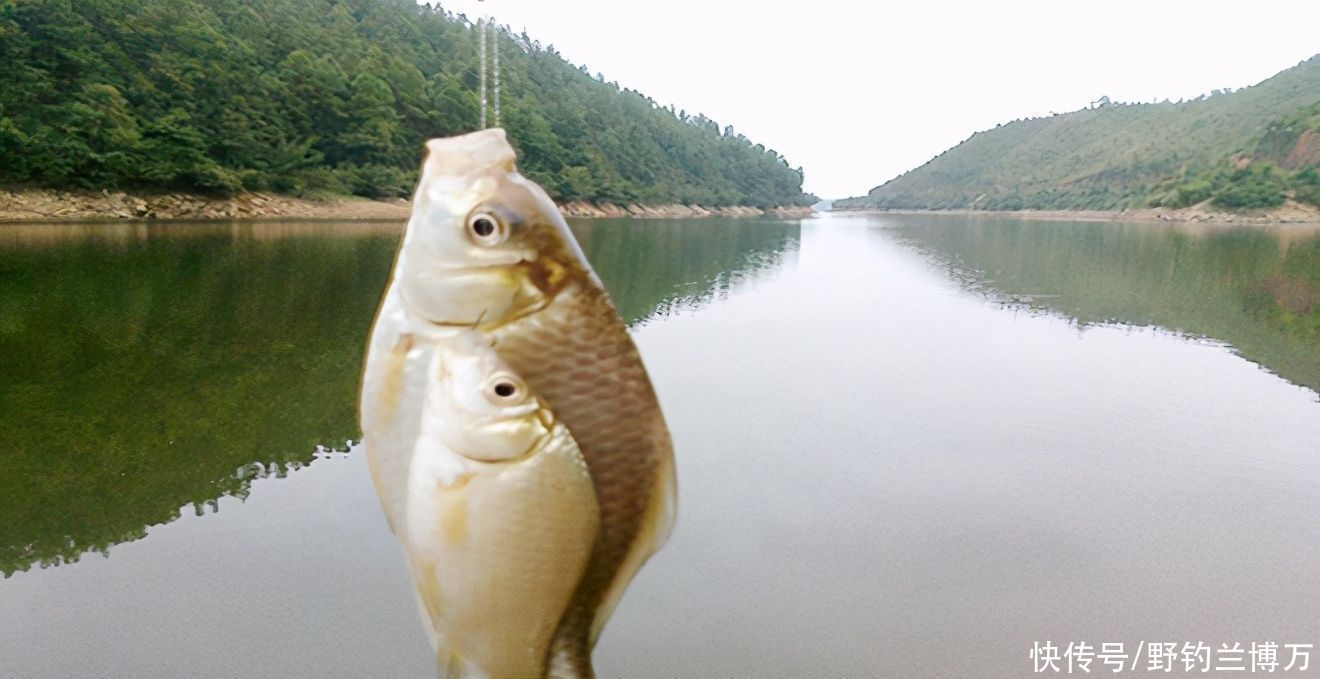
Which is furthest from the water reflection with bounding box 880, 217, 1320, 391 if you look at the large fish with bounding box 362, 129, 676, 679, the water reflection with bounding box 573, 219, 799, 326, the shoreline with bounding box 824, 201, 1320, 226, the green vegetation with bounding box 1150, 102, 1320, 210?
the green vegetation with bounding box 1150, 102, 1320, 210

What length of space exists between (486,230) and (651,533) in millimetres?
527

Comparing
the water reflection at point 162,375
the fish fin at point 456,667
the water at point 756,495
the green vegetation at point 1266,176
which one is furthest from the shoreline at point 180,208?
the green vegetation at point 1266,176

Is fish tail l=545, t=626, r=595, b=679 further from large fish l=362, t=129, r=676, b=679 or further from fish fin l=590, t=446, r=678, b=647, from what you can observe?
large fish l=362, t=129, r=676, b=679

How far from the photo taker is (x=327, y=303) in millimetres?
12875

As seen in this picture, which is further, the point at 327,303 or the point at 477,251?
the point at 327,303

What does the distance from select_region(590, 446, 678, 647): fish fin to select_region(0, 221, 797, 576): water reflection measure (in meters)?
4.74

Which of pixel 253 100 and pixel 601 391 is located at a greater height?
pixel 253 100

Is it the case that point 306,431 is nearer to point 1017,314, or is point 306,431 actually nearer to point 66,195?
point 1017,314

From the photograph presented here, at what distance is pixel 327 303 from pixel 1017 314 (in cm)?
1273

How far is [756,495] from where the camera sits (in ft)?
19.8

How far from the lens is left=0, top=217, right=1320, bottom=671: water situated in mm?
4070

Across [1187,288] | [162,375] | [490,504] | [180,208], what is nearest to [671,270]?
[1187,288]

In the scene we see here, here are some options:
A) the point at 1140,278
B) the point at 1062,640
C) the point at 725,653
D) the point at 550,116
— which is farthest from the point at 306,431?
the point at 550,116

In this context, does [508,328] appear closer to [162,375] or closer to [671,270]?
[162,375]
